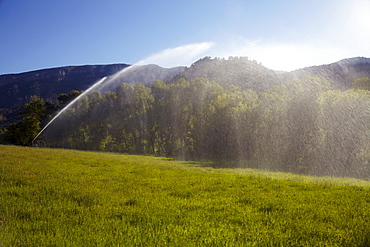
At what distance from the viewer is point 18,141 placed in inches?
2958

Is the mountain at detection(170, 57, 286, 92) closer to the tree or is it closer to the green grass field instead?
the tree

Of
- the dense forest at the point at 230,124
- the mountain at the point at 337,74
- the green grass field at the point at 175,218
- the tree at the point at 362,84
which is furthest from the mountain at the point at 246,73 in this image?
the green grass field at the point at 175,218

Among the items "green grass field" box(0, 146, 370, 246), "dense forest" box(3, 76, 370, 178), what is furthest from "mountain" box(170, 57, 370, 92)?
"green grass field" box(0, 146, 370, 246)

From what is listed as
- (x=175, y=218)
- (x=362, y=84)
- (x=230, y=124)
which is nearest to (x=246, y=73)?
(x=362, y=84)

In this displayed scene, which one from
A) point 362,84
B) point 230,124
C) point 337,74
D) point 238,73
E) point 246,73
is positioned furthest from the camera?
point 238,73

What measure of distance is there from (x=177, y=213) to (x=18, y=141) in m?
85.4

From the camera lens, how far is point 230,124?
137 ft

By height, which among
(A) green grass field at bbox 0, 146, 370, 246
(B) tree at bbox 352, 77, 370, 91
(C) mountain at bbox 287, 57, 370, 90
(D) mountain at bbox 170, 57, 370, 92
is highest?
(D) mountain at bbox 170, 57, 370, 92

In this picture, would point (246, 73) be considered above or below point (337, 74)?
above

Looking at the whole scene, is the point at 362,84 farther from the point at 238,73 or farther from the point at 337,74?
the point at 238,73

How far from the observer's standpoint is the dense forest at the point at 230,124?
82.0 feet

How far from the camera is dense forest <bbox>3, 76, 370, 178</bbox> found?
82.0 ft

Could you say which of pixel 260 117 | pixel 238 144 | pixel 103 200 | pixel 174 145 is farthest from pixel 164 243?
pixel 174 145

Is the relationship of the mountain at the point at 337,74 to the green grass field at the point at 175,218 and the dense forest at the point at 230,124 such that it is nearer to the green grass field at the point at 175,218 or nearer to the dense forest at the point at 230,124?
the dense forest at the point at 230,124
